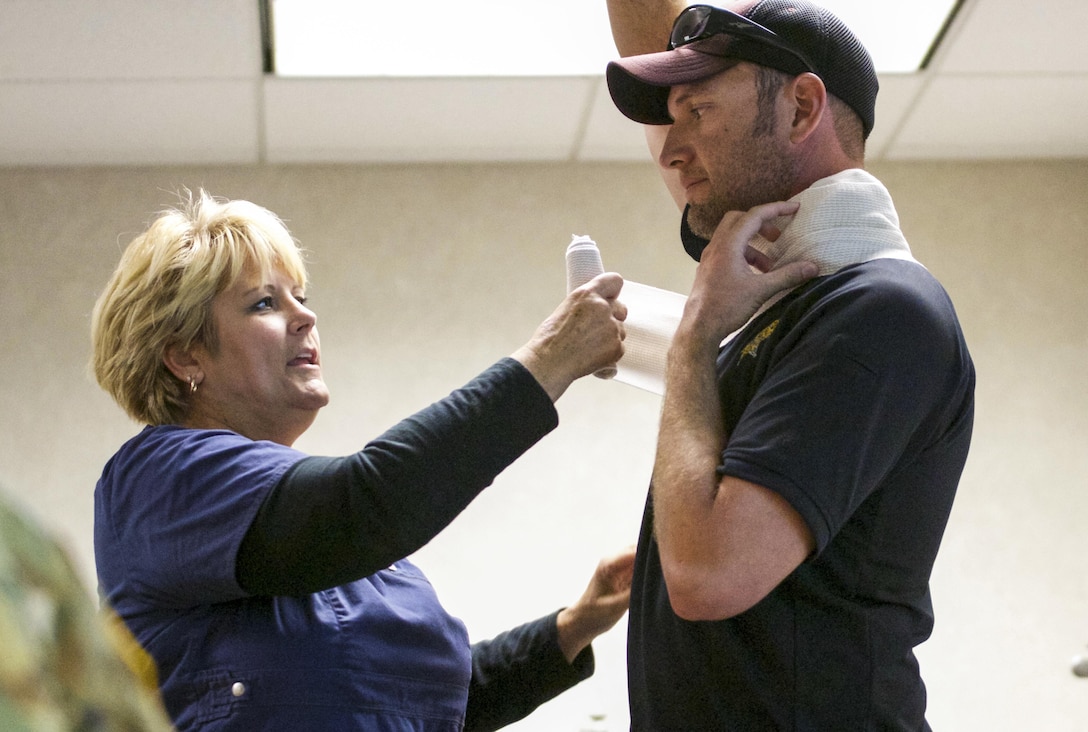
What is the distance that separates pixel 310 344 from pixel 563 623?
565 mm

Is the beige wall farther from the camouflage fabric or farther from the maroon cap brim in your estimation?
the camouflage fabric

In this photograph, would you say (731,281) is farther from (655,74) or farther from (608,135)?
(608,135)

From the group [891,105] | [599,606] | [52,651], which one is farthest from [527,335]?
[52,651]

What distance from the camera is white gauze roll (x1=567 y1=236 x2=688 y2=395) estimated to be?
4.66ft

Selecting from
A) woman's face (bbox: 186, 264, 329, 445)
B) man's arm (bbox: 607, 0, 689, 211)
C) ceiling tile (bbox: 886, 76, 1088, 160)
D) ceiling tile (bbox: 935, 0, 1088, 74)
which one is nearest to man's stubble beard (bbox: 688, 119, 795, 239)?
man's arm (bbox: 607, 0, 689, 211)

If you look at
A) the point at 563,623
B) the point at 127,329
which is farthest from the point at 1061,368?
the point at 127,329

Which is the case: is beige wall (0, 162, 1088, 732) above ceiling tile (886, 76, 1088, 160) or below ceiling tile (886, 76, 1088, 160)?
below

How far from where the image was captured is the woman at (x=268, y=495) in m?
1.25

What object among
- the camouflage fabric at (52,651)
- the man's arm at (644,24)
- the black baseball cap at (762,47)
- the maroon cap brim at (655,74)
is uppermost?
the camouflage fabric at (52,651)

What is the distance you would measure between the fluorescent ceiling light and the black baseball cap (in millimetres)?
1715

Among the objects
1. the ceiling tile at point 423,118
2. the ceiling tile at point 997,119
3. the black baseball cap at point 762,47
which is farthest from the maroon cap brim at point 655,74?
Answer: the ceiling tile at point 997,119

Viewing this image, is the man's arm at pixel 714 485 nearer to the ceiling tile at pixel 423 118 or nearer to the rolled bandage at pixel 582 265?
the rolled bandage at pixel 582 265

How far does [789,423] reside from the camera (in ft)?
3.43

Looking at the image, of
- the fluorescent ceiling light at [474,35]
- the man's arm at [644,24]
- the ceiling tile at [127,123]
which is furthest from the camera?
the ceiling tile at [127,123]
